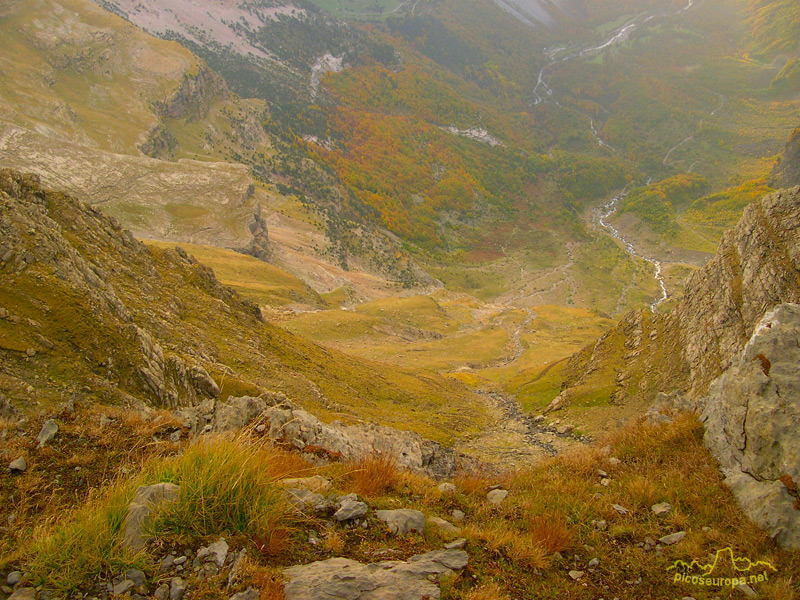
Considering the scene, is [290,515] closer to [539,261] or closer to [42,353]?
[42,353]

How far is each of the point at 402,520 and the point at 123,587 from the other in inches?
154

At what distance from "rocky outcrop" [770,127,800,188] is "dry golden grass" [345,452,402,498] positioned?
251503 millimetres

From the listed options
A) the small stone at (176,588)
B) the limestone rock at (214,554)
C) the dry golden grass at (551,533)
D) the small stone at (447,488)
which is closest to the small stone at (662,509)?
the dry golden grass at (551,533)

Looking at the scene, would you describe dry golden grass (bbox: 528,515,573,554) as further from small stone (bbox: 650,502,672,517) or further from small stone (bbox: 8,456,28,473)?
small stone (bbox: 8,456,28,473)

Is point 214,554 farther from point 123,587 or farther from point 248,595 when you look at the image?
point 123,587

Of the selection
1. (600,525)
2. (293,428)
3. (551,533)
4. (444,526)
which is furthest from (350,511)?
(293,428)

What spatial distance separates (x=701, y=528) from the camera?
7473mm

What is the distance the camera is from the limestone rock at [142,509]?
4.99 metres

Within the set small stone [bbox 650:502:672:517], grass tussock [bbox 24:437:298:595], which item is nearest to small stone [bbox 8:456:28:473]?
grass tussock [bbox 24:437:298:595]

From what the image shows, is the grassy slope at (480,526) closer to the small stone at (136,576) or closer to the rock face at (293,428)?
the small stone at (136,576)

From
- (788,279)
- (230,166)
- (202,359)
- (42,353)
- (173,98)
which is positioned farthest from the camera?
(173,98)

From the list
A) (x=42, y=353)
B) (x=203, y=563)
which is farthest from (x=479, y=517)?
(x=42, y=353)

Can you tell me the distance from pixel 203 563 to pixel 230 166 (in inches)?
5268

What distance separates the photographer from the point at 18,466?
20.5ft
